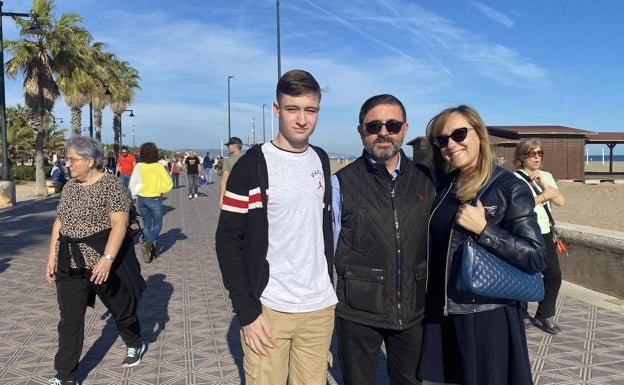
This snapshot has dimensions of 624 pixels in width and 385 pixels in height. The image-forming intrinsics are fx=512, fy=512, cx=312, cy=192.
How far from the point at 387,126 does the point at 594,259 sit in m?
4.88

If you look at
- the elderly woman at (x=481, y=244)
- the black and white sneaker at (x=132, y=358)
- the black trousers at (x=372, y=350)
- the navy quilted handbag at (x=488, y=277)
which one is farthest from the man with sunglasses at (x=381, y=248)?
the black and white sneaker at (x=132, y=358)

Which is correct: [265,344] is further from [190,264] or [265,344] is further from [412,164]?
[190,264]

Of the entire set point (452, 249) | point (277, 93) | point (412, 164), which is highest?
point (277, 93)

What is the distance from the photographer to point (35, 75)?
2095cm

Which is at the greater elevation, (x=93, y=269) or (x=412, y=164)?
(x=412, y=164)

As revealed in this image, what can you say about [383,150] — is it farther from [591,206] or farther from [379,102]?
[591,206]

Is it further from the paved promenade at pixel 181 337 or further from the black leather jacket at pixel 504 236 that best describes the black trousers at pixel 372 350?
the paved promenade at pixel 181 337

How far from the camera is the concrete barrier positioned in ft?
19.3

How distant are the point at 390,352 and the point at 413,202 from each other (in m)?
0.82

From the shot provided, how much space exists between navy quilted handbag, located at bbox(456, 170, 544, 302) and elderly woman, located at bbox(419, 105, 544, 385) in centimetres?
4

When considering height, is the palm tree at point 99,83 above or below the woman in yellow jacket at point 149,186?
above

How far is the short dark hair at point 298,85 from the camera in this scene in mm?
2311

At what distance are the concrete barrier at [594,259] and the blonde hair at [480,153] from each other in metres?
4.26

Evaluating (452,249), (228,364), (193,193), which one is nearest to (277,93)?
(452,249)
